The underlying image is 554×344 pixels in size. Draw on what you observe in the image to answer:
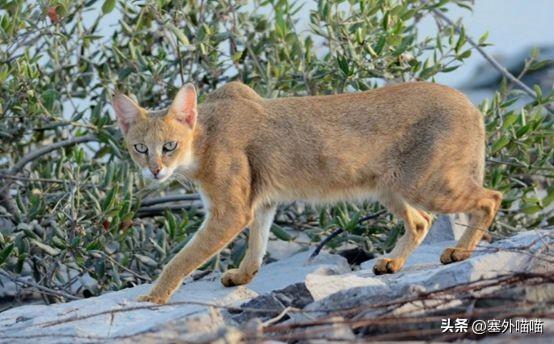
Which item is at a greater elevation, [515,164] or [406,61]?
[406,61]

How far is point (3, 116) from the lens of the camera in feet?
21.7

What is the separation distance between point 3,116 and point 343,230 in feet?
7.37

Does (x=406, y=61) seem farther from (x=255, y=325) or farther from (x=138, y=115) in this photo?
(x=255, y=325)

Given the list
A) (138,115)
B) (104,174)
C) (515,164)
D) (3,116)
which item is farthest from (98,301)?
(515,164)

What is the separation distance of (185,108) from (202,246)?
0.72m

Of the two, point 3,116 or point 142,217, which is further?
point 142,217

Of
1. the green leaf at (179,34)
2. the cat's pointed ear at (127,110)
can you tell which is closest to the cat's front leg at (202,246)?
the cat's pointed ear at (127,110)

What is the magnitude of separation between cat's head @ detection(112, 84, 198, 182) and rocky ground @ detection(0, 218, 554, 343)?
0.66 metres

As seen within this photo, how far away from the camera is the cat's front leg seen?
522 centimetres

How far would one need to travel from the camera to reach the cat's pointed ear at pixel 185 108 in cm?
539

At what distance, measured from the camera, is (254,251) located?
559 cm

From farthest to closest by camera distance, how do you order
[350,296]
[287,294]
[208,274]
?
[208,274], [287,294], [350,296]

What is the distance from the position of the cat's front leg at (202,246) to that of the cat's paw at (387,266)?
0.72 meters

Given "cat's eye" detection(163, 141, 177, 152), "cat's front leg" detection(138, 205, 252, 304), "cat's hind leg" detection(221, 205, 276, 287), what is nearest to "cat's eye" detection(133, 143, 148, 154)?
"cat's eye" detection(163, 141, 177, 152)
